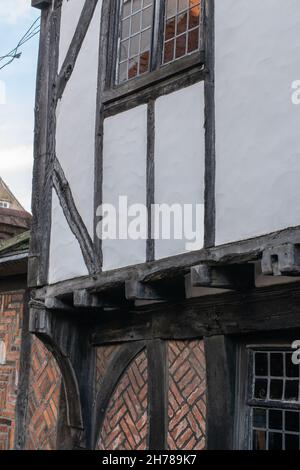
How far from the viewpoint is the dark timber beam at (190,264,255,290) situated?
497 cm

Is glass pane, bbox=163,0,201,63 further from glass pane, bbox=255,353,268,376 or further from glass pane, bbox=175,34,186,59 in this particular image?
glass pane, bbox=255,353,268,376

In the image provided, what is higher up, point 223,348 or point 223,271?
point 223,271

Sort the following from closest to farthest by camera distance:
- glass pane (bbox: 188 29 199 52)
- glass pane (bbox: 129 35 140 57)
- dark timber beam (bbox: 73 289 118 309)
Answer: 1. glass pane (bbox: 188 29 199 52)
2. dark timber beam (bbox: 73 289 118 309)
3. glass pane (bbox: 129 35 140 57)

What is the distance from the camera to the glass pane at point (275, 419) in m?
5.21

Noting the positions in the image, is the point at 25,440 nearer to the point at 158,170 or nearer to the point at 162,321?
the point at 162,321

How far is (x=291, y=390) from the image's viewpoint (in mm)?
5141

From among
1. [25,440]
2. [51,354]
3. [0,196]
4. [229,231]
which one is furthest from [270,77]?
[0,196]

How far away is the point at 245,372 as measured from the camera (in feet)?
17.9

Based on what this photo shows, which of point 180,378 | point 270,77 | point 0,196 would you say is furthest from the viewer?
point 0,196

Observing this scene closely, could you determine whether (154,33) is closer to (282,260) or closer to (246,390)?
(282,260)

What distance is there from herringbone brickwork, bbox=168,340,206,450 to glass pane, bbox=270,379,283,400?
53 cm

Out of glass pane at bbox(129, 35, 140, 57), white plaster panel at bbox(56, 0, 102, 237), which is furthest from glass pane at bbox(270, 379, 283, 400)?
glass pane at bbox(129, 35, 140, 57)

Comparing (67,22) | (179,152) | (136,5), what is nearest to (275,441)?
→ (179,152)
